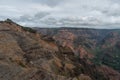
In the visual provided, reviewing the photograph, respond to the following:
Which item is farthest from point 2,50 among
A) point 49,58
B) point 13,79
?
point 13,79

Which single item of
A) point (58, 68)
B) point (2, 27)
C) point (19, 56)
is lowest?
point (58, 68)

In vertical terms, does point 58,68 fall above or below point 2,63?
below

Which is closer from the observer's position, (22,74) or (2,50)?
(22,74)

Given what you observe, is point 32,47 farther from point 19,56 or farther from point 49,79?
point 49,79

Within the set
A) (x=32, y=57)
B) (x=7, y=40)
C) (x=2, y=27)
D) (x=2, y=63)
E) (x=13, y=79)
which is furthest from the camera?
(x=2, y=27)

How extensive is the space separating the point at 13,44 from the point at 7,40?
448 centimetres

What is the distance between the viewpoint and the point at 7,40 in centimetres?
10412

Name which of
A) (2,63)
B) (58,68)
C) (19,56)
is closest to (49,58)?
(58,68)

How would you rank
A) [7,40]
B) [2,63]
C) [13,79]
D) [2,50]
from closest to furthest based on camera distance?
1. [13,79]
2. [2,63]
3. [2,50]
4. [7,40]

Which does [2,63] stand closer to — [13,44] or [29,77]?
[29,77]

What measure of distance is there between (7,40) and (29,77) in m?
41.3

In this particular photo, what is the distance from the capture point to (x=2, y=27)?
408ft

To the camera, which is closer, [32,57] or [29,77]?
[29,77]

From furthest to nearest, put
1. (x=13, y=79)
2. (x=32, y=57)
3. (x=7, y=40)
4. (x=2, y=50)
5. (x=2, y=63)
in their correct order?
(x=7, y=40) → (x=32, y=57) → (x=2, y=50) → (x=2, y=63) → (x=13, y=79)
